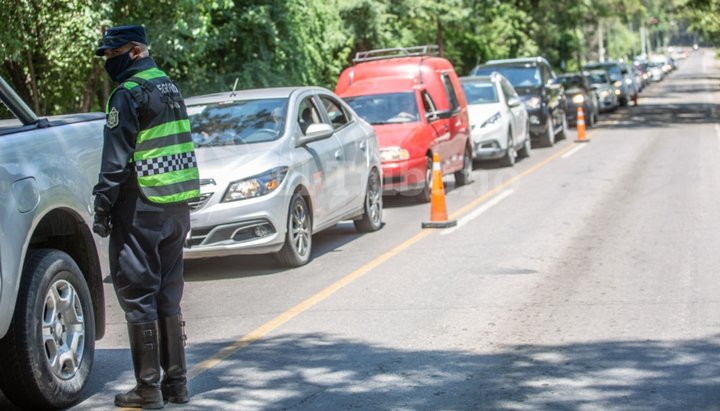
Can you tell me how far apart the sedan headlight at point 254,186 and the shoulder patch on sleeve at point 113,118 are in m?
4.60

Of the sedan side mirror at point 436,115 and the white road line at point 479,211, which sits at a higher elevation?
the sedan side mirror at point 436,115

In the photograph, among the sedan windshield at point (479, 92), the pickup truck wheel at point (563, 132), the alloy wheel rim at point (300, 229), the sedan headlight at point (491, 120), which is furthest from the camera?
the pickup truck wheel at point (563, 132)

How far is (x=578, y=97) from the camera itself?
32094mm

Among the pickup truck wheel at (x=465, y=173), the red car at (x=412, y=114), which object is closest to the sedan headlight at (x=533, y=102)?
the red car at (x=412, y=114)

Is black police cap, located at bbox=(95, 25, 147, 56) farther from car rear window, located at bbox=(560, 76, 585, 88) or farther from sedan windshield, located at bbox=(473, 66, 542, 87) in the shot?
car rear window, located at bbox=(560, 76, 585, 88)

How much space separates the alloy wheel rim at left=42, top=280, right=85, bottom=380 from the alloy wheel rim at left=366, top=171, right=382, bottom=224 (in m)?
7.06

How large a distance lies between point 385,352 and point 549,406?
1600mm

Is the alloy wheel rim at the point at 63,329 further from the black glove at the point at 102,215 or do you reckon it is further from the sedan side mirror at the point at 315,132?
the sedan side mirror at the point at 315,132

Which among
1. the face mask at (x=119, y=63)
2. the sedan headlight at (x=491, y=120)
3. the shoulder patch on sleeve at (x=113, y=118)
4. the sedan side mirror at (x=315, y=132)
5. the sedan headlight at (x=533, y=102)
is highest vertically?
the face mask at (x=119, y=63)

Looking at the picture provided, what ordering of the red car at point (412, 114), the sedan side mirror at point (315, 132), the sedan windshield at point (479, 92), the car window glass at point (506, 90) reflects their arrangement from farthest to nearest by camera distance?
1. the car window glass at point (506, 90)
2. the sedan windshield at point (479, 92)
3. the red car at point (412, 114)
4. the sedan side mirror at point (315, 132)

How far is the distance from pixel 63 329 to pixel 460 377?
6.98ft

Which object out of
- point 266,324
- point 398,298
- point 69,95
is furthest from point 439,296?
point 69,95

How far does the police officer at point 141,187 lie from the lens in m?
5.79

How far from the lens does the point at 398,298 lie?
9.08 meters
